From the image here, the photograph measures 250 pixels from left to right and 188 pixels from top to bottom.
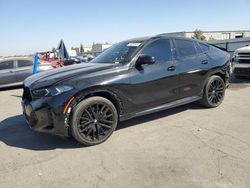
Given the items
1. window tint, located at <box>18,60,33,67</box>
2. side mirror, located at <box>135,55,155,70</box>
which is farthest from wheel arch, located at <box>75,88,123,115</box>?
window tint, located at <box>18,60,33,67</box>

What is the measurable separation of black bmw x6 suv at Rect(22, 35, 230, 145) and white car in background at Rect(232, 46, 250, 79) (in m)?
3.62

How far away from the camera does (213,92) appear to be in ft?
18.5

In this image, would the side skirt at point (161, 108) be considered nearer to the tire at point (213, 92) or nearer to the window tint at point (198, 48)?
the tire at point (213, 92)

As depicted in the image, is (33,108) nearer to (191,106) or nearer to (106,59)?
(106,59)

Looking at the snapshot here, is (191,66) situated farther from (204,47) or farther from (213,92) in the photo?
(213,92)

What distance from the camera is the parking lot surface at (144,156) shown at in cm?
289

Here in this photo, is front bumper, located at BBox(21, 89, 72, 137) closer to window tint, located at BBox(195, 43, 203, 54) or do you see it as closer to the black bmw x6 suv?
the black bmw x6 suv

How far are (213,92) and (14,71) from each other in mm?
8375

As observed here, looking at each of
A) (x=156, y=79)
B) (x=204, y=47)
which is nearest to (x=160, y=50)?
(x=156, y=79)

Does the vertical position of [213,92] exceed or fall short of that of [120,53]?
it falls short

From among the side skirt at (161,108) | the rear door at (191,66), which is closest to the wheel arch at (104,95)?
the side skirt at (161,108)

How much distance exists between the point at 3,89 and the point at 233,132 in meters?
9.77

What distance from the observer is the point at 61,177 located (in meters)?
3.02

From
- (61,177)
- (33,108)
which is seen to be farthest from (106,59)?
(61,177)
